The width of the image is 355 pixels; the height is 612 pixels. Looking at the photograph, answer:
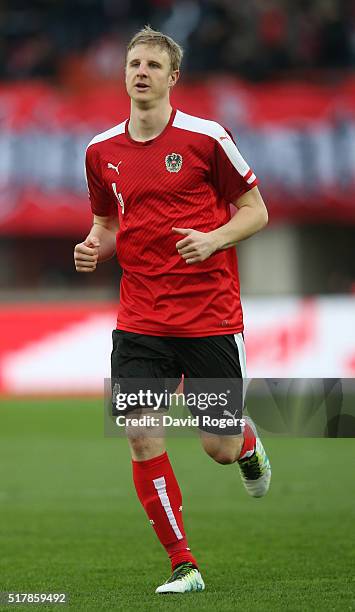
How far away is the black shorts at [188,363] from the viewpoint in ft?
17.9

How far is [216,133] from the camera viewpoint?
5441 millimetres

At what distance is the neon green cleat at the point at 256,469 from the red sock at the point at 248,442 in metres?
0.03

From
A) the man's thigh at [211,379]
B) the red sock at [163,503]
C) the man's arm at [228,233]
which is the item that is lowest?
the red sock at [163,503]

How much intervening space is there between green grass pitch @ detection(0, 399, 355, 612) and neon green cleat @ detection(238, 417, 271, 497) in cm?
38

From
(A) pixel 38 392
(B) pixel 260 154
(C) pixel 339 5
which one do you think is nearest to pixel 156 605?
(A) pixel 38 392

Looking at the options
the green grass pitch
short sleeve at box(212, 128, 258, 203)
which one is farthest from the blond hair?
the green grass pitch

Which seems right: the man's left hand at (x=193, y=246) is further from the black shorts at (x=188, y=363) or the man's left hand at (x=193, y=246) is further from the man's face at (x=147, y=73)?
the man's face at (x=147, y=73)

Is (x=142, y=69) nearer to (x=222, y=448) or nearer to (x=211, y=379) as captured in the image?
(x=211, y=379)

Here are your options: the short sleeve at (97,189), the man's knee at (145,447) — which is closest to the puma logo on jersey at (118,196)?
the short sleeve at (97,189)

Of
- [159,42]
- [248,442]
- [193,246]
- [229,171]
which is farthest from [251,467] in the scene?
[159,42]

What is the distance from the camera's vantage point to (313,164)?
18.8m

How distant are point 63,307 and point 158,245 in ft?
38.6

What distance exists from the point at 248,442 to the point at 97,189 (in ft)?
4.52

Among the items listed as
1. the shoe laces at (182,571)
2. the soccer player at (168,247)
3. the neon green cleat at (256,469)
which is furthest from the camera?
the neon green cleat at (256,469)
